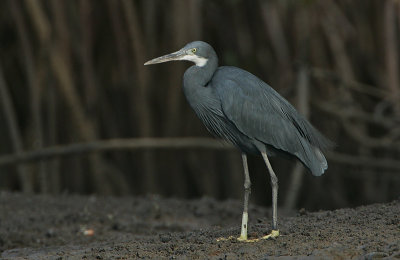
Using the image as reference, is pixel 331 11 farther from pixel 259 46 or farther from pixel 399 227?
pixel 399 227

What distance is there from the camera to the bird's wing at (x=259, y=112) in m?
4.96

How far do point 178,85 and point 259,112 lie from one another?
4.70 m

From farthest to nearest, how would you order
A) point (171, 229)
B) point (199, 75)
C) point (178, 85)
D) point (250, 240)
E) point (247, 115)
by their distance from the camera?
1. point (178, 85)
2. point (171, 229)
3. point (199, 75)
4. point (247, 115)
5. point (250, 240)

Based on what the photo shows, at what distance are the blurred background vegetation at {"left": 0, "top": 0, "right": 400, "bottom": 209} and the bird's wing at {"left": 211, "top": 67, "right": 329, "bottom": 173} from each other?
11.8 feet

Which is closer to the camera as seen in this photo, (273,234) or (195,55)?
(273,234)

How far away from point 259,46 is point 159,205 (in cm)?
379

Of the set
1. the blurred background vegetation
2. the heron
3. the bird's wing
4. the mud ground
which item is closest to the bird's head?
the heron

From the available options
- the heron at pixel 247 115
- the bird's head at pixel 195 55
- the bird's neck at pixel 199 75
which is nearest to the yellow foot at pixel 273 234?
the heron at pixel 247 115

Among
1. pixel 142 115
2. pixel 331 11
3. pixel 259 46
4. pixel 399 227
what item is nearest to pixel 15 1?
pixel 142 115

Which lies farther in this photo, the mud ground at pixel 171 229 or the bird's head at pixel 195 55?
the bird's head at pixel 195 55

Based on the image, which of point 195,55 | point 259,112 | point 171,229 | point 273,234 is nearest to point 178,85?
point 171,229

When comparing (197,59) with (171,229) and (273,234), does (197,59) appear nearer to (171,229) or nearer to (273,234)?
(273,234)

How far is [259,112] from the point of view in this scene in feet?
16.4

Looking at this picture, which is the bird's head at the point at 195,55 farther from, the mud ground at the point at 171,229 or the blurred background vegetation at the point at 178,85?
the blurred background vegetation at the point at 178,85
